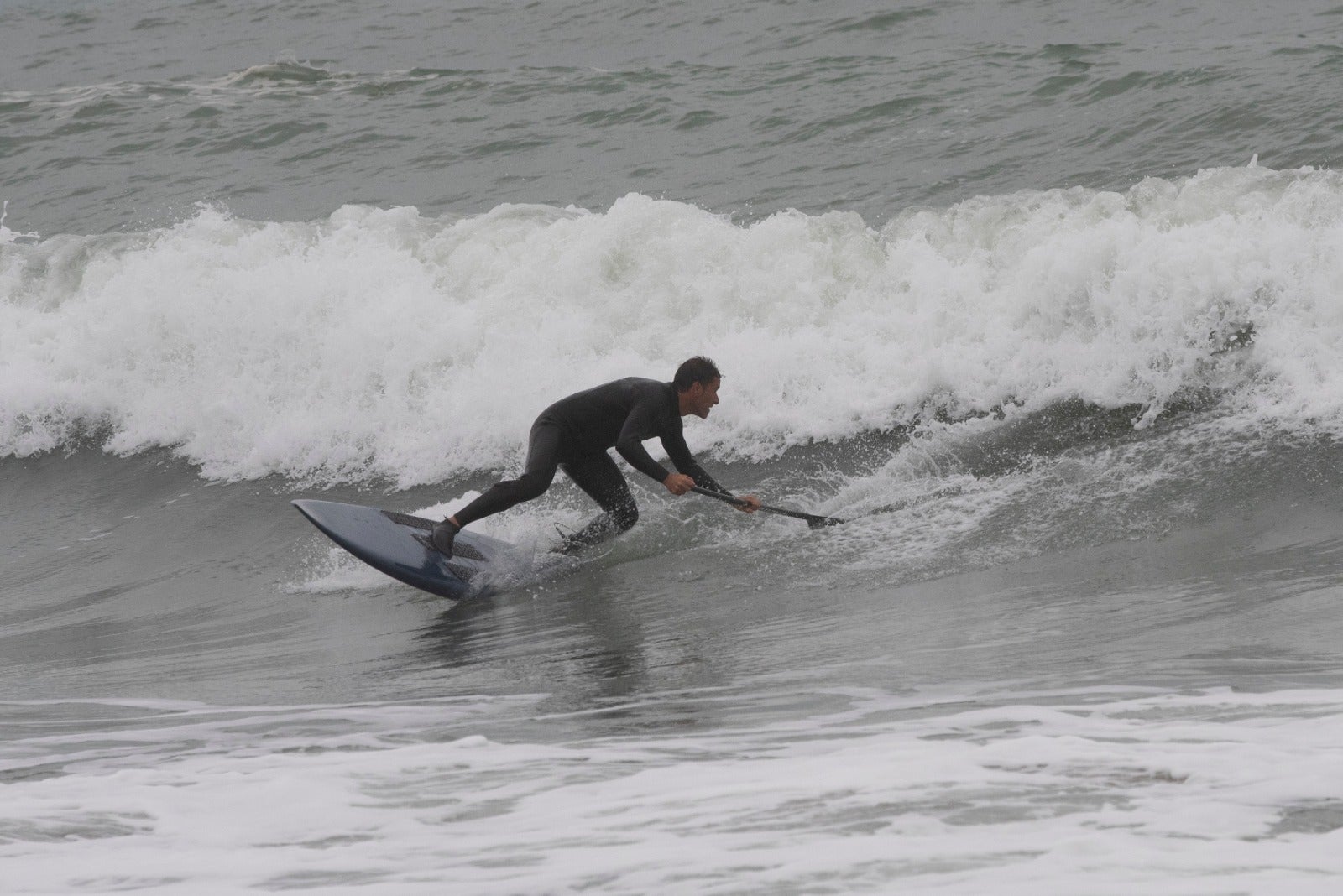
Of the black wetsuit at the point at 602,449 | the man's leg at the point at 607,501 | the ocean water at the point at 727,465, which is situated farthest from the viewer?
the man's leg at the point at 607,501

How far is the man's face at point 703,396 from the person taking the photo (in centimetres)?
743

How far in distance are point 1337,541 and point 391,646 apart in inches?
171

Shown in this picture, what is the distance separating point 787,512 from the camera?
305 inches

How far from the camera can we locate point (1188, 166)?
1213 cm

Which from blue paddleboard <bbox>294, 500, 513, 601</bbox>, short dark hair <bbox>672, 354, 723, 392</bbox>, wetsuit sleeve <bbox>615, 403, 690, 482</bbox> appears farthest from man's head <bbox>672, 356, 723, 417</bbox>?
blue paddleboard <bbox>294, 500, 513, 601</bbox>

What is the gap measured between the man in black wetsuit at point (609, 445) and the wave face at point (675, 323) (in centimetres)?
167

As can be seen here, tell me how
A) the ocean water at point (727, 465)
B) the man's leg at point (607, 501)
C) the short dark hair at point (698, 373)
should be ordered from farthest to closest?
the man's leg at point (607, 501), the short dark hair at point (698, 373), the ocean water at point (727, 465)

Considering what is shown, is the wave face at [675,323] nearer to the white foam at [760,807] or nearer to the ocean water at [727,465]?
the ocean water at [727,465]

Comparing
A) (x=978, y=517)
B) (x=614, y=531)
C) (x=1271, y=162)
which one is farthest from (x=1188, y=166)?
(x=614, y=531)

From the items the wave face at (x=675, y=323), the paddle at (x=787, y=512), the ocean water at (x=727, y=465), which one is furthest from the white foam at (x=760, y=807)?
the wave face at (x=675, y=323)

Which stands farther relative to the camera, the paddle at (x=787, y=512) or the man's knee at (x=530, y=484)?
the man's knee at (x=530, y=484)

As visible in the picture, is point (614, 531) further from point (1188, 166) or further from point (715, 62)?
point (715, 62)

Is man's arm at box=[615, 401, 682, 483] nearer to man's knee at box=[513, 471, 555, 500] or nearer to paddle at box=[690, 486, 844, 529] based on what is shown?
paddle at box=[690, 486, 844, 529]

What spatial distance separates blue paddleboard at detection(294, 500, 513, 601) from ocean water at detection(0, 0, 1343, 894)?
0.23m
